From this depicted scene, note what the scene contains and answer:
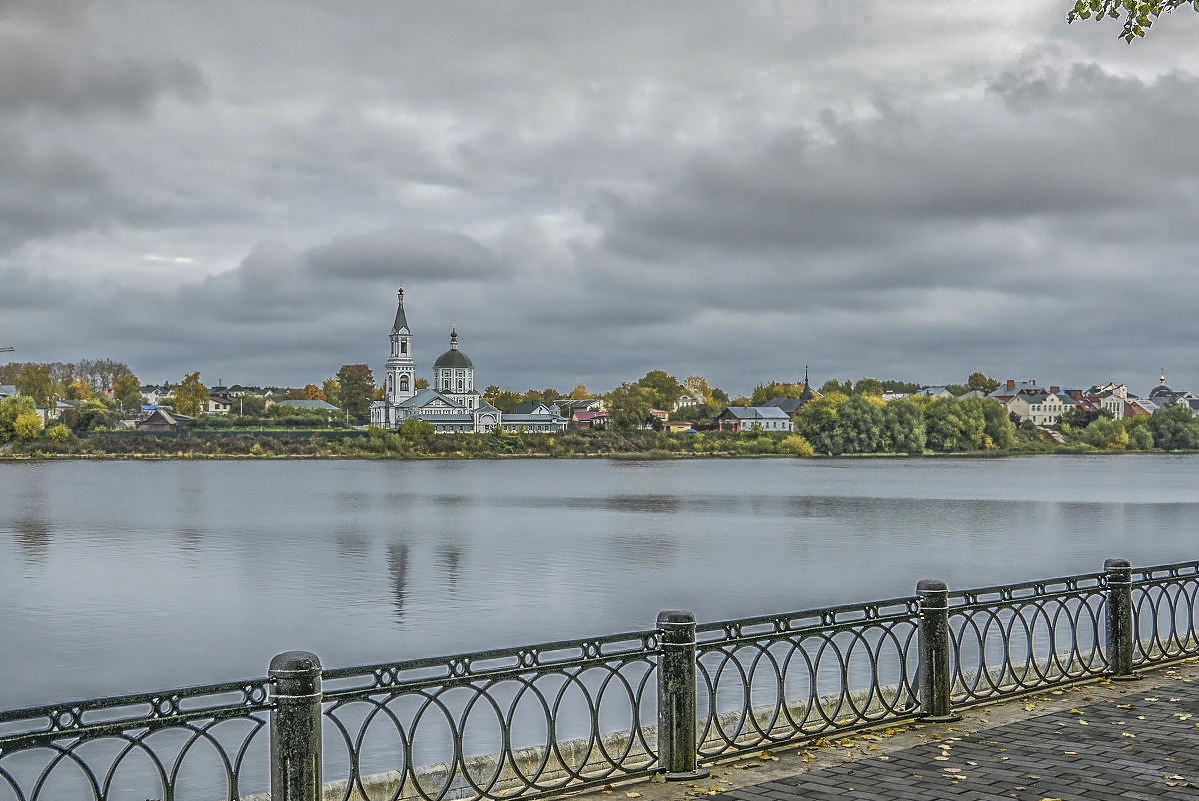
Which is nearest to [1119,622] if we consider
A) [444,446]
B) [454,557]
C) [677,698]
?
[677,698]

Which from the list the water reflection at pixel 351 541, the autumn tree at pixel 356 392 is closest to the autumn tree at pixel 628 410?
the autumn tree at pixel 356 392

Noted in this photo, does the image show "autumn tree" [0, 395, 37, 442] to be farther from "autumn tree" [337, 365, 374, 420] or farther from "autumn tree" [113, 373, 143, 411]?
"autumn tree" [337, 365, 374, 420]

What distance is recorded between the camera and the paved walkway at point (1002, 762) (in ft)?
22.5

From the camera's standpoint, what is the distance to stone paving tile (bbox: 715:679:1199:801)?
22.4 feet

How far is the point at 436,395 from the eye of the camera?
16875cm

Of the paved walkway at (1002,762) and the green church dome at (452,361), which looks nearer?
the paved walkway at (1002,762)

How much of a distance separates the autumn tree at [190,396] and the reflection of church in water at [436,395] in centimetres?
2789

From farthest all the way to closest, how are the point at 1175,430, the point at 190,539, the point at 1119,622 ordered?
the point at 1175,430 → the point at 190,539 → the point at 1119,622

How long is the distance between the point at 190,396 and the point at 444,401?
39531 millimetres

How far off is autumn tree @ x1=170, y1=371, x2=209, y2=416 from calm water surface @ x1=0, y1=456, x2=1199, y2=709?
78789mm

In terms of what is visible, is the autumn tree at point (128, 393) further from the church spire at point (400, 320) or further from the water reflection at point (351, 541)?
the water reflection at point (351, 541)

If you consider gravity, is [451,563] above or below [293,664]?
below

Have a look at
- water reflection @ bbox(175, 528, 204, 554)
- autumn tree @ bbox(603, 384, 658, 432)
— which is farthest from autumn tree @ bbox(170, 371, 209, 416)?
water reflection @ bbox(175, 528, 204, 554)

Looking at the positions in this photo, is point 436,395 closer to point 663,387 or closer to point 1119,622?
point 663,387
